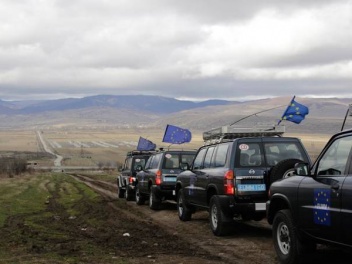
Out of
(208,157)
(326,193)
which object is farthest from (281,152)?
(326,193)

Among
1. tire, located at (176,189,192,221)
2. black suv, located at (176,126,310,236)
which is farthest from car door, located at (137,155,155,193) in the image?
black suv, located at (176,126,310,236)

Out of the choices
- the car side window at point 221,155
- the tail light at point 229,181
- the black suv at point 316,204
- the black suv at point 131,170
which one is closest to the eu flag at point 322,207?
the black suv at point 316,204

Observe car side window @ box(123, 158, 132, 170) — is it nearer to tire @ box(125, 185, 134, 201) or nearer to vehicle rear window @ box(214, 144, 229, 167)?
tire @ box(125, 185, 134, 201)

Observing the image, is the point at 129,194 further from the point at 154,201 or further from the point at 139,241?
the point at 139,241

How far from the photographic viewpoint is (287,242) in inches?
298

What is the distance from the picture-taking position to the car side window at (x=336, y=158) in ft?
20.5

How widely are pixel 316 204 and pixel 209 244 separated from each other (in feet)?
11.8

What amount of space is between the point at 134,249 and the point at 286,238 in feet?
10.1

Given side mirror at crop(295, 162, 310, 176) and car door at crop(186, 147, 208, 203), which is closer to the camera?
side mirror at crop(295, 162, 310, 176)

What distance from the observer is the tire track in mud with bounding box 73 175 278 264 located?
28.0 ft

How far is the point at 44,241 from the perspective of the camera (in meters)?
10.4

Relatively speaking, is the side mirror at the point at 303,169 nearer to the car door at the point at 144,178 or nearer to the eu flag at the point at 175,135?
the car door at the point at 144,178

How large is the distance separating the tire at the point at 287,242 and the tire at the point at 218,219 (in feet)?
7.97

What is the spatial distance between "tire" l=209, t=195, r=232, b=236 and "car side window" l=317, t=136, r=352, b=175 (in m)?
3.77
